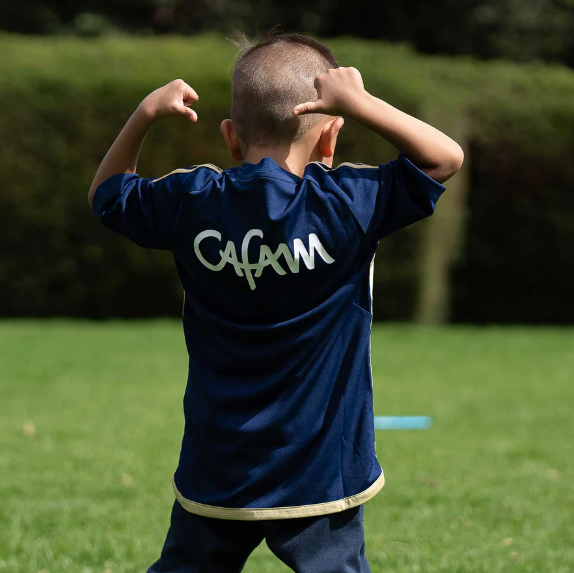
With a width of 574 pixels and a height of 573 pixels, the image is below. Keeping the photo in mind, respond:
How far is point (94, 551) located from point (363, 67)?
1006 cm

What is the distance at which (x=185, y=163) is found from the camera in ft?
41.0

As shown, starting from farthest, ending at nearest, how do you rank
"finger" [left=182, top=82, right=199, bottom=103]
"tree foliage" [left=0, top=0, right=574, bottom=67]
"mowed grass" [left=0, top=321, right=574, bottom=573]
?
"tree foliage" [left=0, top=0, right=574, bottom=67]
"mowed grass" [left=0, top=321, right=574, bottom=573]
"finger" [left=182, top=82, right=199, bottom=103]

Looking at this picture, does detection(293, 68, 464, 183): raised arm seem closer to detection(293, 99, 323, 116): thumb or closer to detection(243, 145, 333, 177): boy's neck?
detection(293, 99, 323, 116): thumb

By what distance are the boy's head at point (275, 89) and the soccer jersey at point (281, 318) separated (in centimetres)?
11

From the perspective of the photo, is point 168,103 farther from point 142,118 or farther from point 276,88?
point 276,88

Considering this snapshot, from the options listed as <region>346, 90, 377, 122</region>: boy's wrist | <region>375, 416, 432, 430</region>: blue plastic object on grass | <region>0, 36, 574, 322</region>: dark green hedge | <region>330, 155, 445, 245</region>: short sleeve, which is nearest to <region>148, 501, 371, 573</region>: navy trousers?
<region>330, 155, 445, 245</region>: short sleeve

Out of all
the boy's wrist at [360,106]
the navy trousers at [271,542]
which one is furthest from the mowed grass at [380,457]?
the boy's wrist at [360,106]

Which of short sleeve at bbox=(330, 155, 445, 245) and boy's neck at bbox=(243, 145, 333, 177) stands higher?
boy's neck at bbox=(243, 145, 333, 177)

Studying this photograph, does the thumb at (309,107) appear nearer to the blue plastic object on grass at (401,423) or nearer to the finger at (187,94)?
the finger at (187,94)

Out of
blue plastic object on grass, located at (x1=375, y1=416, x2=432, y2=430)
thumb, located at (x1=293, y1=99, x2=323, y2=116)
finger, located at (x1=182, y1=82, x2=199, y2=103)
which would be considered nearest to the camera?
thumb, located at (x1=293, y1=99, x2=323, y2=116)

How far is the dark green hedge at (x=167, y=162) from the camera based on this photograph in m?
12.4

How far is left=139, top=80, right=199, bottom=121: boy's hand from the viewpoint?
2236mm

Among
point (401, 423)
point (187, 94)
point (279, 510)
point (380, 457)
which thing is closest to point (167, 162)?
point (401, 423)

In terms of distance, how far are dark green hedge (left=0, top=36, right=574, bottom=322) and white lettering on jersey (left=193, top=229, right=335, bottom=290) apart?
33.3ft
